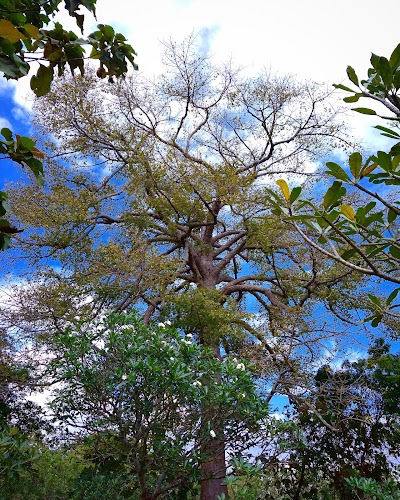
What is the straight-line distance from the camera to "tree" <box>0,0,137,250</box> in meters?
1.56

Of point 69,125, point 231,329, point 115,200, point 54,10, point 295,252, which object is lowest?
point 54,10

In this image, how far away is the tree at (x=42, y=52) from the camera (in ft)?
5.12

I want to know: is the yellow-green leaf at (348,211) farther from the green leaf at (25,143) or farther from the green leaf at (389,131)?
the green leaf at (25,143)

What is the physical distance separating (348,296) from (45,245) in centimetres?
534

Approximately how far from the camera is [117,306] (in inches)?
319

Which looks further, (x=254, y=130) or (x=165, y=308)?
(x=254, y=130)

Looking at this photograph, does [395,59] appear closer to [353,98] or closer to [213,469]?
[353,98]

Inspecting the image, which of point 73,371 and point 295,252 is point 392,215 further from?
point 295,252

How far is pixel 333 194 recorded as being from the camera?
1438mm

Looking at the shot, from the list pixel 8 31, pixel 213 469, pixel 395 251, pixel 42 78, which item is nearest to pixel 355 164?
pixel 395 251

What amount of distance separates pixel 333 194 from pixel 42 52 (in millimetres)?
1374

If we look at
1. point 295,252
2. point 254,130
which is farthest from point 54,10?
point 254,130

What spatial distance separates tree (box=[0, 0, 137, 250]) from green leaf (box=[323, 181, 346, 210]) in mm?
934

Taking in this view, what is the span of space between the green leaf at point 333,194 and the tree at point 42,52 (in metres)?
0.93
